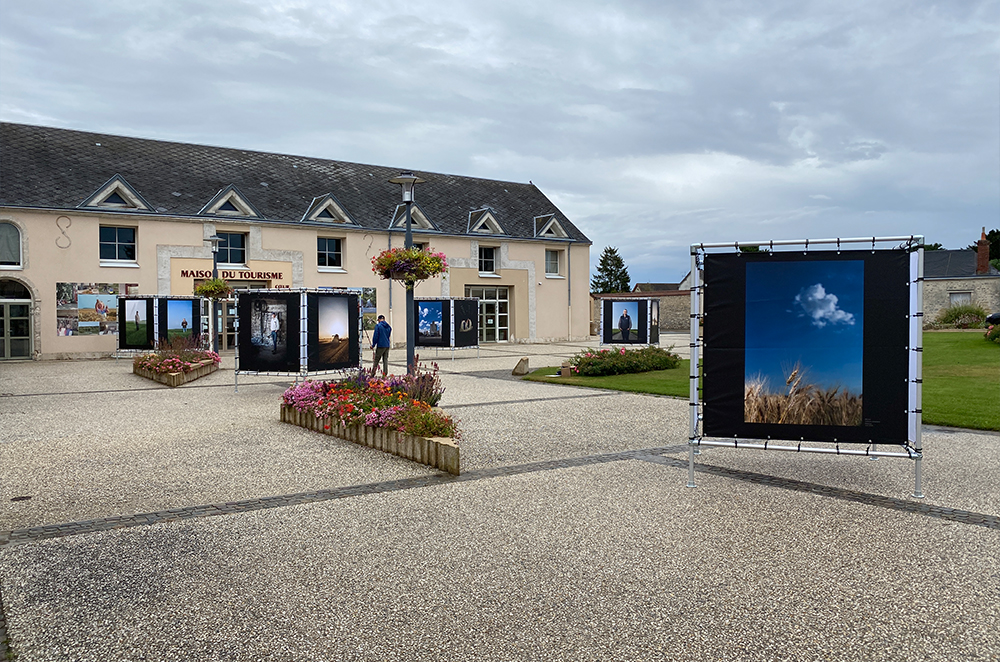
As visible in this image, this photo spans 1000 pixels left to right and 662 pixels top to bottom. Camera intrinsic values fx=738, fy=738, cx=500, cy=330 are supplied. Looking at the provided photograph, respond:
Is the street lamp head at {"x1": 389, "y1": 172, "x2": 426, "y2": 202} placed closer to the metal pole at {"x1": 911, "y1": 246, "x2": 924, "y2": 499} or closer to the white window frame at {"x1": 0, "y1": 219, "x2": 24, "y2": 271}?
the metal pole at {"x1": 911, "y1": 246, "x2": 924, "y2": 499}

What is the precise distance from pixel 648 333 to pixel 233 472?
19.7m

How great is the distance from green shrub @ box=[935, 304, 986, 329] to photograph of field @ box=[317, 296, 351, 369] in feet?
120

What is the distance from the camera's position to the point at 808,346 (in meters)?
7.20

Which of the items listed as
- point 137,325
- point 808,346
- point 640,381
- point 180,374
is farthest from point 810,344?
point 137,325

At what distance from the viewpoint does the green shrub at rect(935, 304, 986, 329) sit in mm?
39694

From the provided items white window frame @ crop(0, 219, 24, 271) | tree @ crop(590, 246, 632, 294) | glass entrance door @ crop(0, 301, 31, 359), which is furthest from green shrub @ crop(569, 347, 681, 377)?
tree @ crop(590, 246, 632, 294)

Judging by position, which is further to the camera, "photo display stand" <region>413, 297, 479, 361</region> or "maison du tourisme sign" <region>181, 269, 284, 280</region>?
"maison du tourisme sign" <region>181, 269, 284, 280</region>

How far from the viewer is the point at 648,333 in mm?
25875

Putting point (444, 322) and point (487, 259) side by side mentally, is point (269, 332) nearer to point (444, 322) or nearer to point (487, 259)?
point (444, 322)

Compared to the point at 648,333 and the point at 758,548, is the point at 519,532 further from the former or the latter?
the point at 648,333

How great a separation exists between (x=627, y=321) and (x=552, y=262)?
1635 centimetres

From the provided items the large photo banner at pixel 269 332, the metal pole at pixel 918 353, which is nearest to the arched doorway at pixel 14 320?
the large photo banner at pixel 269 332

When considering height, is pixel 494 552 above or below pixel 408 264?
below

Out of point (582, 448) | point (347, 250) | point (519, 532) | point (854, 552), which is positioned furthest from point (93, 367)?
point (854, 552)
